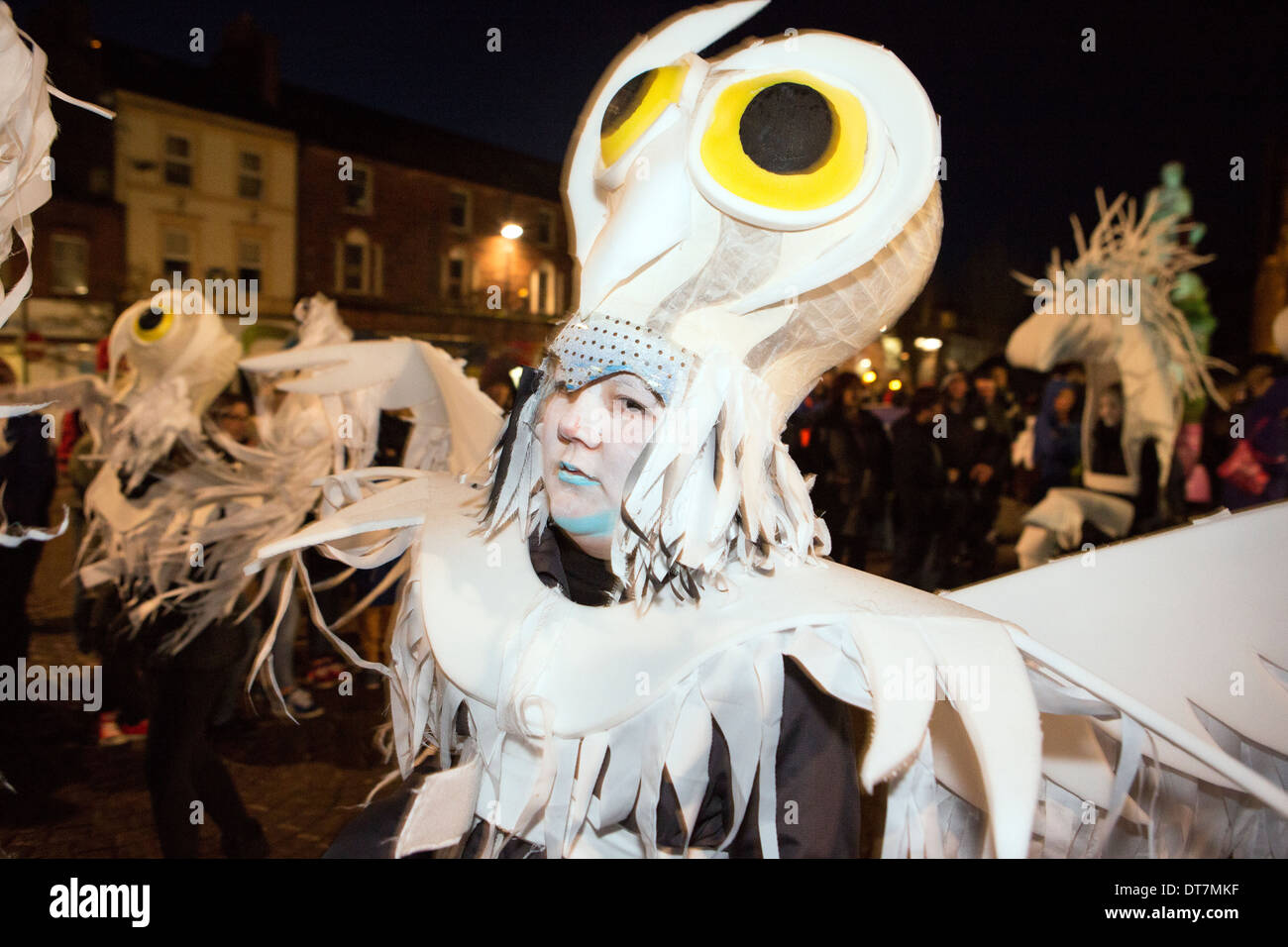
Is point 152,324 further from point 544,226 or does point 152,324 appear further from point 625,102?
point 544,226

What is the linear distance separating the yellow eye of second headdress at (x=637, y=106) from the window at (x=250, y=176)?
44.6ft

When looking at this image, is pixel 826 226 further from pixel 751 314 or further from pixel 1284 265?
pixel 1284 265

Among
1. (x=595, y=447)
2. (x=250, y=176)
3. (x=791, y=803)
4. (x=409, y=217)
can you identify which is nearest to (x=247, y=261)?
(x=250, y=176)

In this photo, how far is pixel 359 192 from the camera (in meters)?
13.7

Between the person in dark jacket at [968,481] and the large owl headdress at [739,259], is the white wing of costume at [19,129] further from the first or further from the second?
the person in dark jacket at [968,481]

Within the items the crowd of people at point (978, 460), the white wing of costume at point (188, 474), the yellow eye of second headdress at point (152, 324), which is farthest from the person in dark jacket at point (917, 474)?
the yellow eye of second headdress at point (152, 324)

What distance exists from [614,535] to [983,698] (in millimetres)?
567

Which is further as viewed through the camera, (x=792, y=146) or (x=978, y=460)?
(x=978, y=460)

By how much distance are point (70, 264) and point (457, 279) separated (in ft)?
17.6

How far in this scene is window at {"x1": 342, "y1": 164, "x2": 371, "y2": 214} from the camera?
13.6 meters

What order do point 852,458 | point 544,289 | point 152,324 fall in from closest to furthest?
point 152,324 < point 852,458 < point 544,289

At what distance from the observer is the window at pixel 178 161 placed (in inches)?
518

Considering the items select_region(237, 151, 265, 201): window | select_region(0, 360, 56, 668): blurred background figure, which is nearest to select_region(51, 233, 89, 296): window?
select_region(237, 151, 265, 201): window
